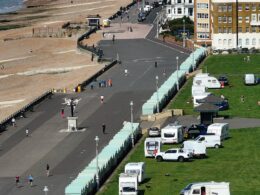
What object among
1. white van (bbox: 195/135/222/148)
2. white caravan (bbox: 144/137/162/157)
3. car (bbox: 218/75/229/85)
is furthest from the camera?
car (bbox: 218/75/229/85)

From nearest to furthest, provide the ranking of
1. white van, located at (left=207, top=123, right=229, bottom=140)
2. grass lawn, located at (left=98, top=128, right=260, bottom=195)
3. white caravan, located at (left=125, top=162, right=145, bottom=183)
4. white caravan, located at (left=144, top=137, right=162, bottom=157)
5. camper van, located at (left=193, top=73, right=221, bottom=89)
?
grass lawn, located at (left=98, top=128, right=260, bottom=195)
white caravan, located at (left=125, top=162, right=145, bottom=183)
white caravan, located at (left=144, top=137, right=162, bottom=157)
white van, located at (left=207, top=123, right=229, bottom=140)
camper van, located at (left=193, top=73, right=221, bottom=89)

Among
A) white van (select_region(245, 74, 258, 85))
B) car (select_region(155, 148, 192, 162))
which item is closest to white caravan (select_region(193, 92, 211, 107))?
white van (select_region(245, 74, 258, 85))

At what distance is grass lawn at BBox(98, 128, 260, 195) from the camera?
76000 millimetres

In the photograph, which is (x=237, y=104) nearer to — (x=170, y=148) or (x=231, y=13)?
(x=170, y=148)

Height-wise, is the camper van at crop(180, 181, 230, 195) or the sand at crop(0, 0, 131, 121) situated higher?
the camper van at crop(180, 181, 230, 195)

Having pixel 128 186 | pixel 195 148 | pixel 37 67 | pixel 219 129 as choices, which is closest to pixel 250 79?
pixel 219 129

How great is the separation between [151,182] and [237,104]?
117ft

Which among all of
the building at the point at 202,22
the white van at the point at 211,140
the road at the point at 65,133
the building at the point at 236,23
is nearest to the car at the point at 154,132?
the road at the point at 65,133

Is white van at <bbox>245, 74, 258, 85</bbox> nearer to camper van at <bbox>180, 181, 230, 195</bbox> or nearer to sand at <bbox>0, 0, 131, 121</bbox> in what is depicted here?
sand at <bbox>0, 0, 131, 121</bbox>

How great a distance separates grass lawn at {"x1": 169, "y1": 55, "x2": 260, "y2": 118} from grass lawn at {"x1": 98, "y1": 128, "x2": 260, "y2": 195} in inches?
662

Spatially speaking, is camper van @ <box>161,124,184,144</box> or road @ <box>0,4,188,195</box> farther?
camper van @ <box>161,124,184,144</box>

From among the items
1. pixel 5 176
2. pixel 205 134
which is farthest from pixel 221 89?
pixel 5 176

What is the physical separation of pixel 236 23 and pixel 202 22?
15444mm

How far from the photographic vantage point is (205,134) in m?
90.9
